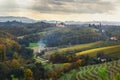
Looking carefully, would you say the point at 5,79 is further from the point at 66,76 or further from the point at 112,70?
the point at 112,70

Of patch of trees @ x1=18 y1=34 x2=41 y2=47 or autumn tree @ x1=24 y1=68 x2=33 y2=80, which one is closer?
autumn tree @ x1=24 y1=68 x2=33 y2=80

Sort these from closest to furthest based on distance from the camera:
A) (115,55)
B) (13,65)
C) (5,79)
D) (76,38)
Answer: (5,79) → (13,65) → (115,55) → (76,38)

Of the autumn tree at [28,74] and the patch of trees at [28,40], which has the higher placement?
the autumn tree at [28,74]

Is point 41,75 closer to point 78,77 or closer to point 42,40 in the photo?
point 78,77

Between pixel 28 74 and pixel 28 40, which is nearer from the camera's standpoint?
pixel 28 74

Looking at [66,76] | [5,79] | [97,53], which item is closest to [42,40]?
[97,53]

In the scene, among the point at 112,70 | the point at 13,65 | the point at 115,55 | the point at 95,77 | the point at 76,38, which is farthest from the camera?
the point at 76,38

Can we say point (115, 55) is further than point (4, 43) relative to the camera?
No

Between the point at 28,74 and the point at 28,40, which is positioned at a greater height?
the point at 28,74

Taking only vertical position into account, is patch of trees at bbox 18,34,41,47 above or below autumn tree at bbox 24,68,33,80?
below

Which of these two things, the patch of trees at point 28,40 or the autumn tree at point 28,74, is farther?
the patch of trees at point 28,40
